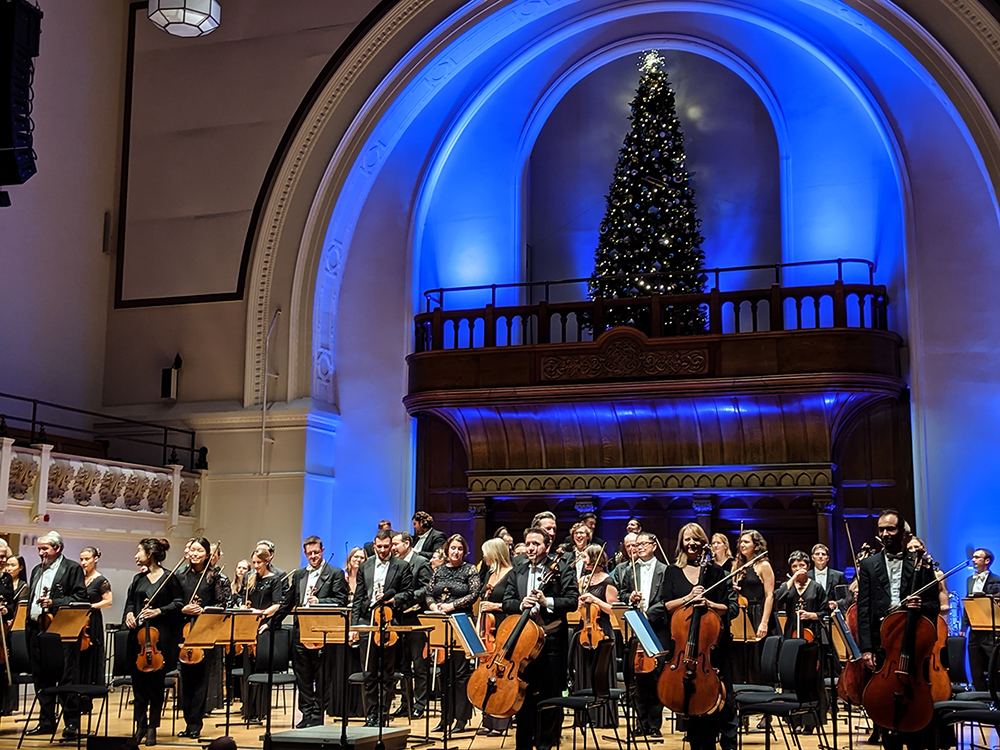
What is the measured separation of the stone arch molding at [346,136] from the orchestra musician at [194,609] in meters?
5.23

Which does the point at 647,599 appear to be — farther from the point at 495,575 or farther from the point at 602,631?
the point at 495,575

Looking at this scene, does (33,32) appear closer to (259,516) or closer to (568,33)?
(259,516)

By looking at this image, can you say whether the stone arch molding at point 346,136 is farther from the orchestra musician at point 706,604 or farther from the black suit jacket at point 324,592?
the orchestra musician at point 706,604

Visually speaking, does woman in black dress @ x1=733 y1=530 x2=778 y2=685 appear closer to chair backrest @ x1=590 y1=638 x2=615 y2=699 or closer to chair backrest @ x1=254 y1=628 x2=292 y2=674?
chair backrest @ x1=590 y1=638 x2=615 y2=699

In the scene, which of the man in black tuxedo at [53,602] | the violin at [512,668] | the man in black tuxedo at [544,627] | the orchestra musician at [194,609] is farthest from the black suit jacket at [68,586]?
the violin at [512,668]

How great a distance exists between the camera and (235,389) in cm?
1462

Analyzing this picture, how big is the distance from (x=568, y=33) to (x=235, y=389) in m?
6.44

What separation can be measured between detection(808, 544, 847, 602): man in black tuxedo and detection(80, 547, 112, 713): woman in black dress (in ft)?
19.8

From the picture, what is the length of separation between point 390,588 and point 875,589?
379cm

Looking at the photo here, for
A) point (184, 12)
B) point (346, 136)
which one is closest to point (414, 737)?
point (184, 12)

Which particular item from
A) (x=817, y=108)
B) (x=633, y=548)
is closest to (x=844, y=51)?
(x=817, y=108)

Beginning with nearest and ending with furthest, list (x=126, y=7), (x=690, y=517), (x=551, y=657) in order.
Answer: (x=551, y=657), (x=690, y=517), (x=126, y=7)

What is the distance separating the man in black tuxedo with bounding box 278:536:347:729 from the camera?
Answer: 30.3 feet

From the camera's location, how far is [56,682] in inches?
340
